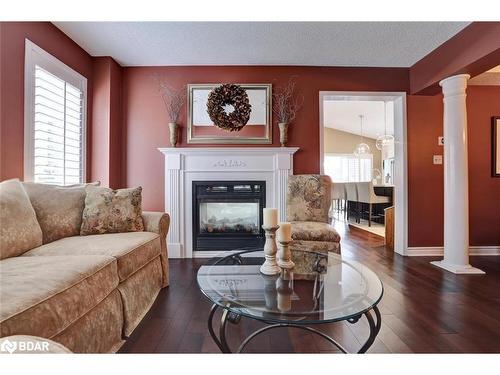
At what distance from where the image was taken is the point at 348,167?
9.59m

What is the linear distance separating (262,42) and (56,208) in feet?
8.06

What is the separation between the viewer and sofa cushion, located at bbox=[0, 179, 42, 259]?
1.51m

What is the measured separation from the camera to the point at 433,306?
1.95m

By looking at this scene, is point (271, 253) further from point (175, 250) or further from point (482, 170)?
point (482, 170)

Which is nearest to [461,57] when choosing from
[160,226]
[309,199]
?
[309,199]

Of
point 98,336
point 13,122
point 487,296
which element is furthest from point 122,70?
point 487,296

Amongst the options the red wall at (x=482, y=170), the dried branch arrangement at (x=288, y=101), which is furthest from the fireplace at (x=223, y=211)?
the red wall at (x=482, y=170)

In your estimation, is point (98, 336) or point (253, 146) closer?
point (98, 336)

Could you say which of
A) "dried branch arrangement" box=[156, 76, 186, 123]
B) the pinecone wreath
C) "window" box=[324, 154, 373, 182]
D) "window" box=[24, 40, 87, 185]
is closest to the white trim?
the pinecone wreath

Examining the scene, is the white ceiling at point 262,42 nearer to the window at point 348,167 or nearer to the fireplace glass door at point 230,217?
the fireplace glass door at point 230,217

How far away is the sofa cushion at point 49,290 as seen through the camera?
938mm

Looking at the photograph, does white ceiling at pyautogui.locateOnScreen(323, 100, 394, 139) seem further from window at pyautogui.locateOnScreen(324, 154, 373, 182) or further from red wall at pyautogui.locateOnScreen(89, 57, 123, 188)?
red wall at pyautogui.locateOnScreen(89, 57, 123, 188)
